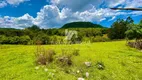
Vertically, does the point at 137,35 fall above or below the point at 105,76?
above

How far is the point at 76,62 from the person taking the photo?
1425 cm

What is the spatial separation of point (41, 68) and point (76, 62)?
2961 mm

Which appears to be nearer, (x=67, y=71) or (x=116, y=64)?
(x=67, y=71)

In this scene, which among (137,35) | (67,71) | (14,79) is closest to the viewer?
(14,79)

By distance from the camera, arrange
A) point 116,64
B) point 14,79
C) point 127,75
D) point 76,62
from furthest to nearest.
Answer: point 116,64
point 76,62
point 127,75
point 14,79

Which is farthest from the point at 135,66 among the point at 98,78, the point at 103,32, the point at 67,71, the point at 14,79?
the point at 103,32

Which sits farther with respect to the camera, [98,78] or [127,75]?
[127,75]

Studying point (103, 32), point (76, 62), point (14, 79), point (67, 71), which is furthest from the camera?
point (103, 32)

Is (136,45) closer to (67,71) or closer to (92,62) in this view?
(92,62)

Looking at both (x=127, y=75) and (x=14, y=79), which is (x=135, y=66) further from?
(x=14, y=79)

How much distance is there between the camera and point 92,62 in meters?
14.6

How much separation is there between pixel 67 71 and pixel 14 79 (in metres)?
3.53

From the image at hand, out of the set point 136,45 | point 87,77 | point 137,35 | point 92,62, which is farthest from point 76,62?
point 137,35

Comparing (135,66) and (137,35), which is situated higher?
(137,35)
